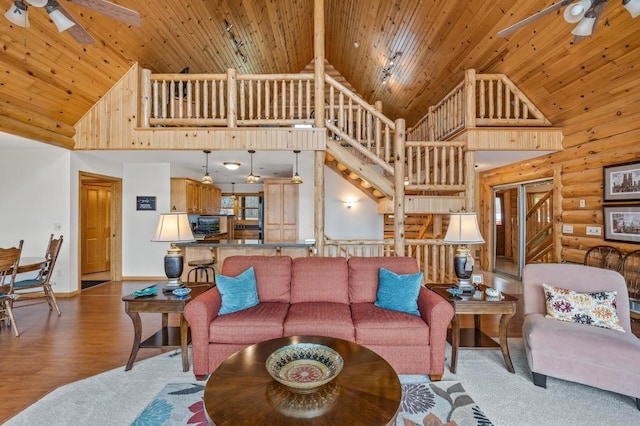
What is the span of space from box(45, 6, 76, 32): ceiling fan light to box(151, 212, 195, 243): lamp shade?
173 cm

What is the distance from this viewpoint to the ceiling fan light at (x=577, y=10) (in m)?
2.41

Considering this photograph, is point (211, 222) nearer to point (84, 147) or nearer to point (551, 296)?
point (84, 147)

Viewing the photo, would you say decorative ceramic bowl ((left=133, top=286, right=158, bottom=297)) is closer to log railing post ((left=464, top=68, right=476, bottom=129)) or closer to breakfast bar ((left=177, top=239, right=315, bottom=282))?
breakfast bar ((left=177, top=239, right=315, bottom=282))

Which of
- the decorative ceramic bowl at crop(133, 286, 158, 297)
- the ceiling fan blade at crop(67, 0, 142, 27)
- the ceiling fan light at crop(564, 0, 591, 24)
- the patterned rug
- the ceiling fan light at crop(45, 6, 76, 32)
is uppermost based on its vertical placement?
the ceiling fan blade at crop(67, 0, 142, 27)

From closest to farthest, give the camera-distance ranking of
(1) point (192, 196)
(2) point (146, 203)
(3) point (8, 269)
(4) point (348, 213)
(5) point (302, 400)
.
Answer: (5) point (302, 400) < (3) point (8, 269) < (2) point (146, 203) < (1) point (192, 196) < (4) point (348, 213)

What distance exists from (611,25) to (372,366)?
432 cm

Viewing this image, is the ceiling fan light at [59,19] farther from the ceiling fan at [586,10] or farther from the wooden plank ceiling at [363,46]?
the ceiling fan at [586,10]

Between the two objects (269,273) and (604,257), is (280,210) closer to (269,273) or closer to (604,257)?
(269,273)

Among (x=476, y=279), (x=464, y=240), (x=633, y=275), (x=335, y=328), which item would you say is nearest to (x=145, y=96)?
(x=335, y=328)

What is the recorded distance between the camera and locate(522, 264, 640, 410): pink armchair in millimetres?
2180

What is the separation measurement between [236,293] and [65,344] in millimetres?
2093

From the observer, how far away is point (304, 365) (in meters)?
1.74

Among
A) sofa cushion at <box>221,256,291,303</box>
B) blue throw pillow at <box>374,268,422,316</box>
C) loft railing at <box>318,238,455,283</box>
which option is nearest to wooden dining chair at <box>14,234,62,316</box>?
sofa cushion at <box>221,256,291,303</box>

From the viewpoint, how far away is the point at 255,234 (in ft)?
33.1
